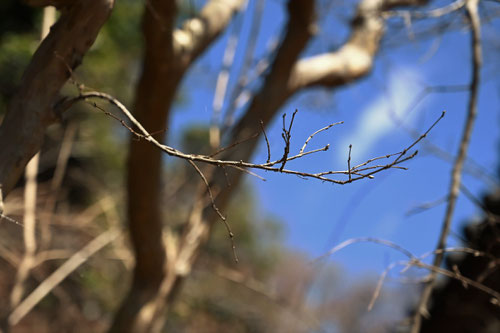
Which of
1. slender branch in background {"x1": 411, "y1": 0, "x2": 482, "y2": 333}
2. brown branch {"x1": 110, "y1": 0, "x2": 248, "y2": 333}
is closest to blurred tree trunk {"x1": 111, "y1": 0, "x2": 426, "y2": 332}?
brown branch {"x1": 110, "y1": 0, "x2": 248, "y2": 333}

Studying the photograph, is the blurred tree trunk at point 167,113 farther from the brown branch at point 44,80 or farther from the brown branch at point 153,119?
the brown branch at point 44,80

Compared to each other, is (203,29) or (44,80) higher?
(203,29)

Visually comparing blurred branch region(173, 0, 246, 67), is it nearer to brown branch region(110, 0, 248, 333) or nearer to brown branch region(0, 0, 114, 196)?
brown branch region(110, 0, 248, 333)

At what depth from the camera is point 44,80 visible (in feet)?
4.49

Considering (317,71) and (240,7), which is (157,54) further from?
(317,71)

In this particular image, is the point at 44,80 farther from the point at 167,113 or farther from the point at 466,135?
the point at 466,135

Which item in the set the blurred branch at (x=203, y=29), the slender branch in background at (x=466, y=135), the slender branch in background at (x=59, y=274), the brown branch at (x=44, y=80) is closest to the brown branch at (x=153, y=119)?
the blurred branch at (x=203, y=29)

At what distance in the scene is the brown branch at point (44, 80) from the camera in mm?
1340

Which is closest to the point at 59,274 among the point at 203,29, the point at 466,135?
the point at 203,29

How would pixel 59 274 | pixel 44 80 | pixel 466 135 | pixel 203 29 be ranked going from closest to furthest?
pixel 44 80 < pixel 466 135 < pixel 203 29 < pixel 59 274

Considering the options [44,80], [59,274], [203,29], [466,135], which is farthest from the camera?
[59,274]

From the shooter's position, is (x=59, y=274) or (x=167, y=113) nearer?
(x=167, y=113)

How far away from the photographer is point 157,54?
2.41 m

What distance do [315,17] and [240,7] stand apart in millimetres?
471
